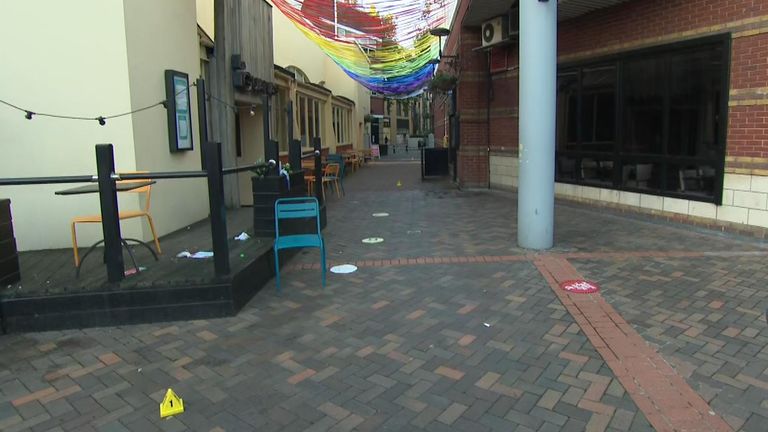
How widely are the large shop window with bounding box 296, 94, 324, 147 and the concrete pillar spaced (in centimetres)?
954

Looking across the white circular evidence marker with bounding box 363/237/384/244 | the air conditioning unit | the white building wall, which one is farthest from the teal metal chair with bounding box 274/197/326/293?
the air conditioning unit

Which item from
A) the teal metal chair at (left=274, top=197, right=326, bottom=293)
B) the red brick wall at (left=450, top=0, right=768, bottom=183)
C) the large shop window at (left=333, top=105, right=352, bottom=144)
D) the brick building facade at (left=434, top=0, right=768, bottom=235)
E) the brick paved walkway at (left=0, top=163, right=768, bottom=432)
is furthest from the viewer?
the large shop window at (left=333, top=105, right=352, bottom=144)

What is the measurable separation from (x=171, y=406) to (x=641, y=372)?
281cm

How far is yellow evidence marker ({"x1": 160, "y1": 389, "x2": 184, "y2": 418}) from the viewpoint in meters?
3.08

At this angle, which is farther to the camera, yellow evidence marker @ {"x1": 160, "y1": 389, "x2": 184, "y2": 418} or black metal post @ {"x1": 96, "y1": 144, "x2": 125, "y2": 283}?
black metal post @ {"x1": 96, "y1": 144, "x2": 125, "y2": 283}

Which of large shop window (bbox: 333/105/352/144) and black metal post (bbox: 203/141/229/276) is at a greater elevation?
large shop window (bbox: 333/105/352/144)

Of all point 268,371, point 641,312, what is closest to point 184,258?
point 268,371

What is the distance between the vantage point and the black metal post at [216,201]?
4.52 meters

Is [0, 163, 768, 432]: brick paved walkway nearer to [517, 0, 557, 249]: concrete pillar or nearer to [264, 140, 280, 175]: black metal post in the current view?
[517, 0, 557, 249]: concrete pillar

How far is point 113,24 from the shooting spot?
6090 millimetres

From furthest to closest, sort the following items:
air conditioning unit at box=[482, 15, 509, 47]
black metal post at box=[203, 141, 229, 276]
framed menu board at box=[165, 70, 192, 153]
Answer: air conditioning unit at box=[482, 15, 509, 47]
framed menu board at box=[165, 70, 192, 153]
black metal post at box=[203, 141, 229, 276]

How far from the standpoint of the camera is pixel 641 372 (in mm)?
3436

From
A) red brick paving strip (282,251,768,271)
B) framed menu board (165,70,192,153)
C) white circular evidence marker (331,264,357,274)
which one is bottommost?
white circular evidence marker (331,264,357,274)

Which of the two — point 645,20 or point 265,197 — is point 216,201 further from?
point 645,20
